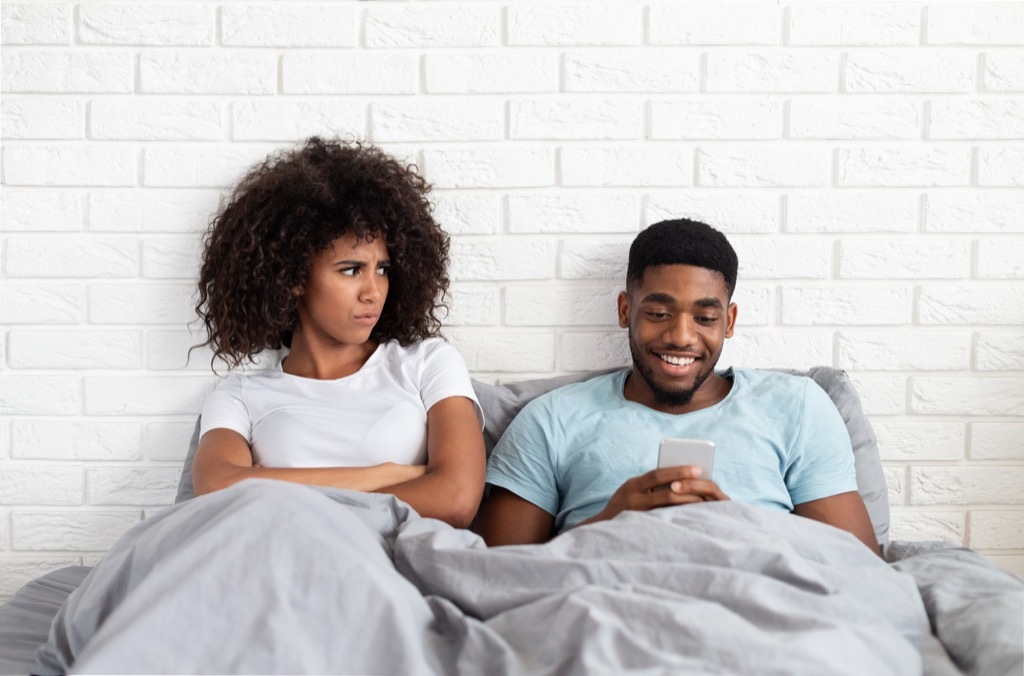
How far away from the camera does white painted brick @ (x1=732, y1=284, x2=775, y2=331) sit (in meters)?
2.28

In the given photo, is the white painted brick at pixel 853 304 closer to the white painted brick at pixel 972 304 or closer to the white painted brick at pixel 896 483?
the white painted brick at pixel 972 304

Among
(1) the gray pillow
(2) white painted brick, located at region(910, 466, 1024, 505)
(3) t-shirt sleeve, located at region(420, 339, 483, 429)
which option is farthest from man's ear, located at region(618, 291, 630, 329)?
(2) white painted brick, located at region(910, 466, 1024, 505)

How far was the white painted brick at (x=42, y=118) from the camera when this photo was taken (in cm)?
225

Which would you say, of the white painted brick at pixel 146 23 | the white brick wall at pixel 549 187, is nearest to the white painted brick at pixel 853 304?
the white brick wall at pixel 549 187

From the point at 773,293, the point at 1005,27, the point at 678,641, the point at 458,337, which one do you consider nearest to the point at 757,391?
the point at 773,293

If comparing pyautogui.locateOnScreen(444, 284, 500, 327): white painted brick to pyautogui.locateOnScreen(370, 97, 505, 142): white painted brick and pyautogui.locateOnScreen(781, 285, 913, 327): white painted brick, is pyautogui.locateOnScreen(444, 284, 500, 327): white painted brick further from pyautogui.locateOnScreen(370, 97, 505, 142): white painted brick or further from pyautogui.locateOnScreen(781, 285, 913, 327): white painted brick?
pyautogui.locateOnScreen(781, 285, 913, 327): white painted brick

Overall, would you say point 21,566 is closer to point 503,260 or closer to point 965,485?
point 503,260

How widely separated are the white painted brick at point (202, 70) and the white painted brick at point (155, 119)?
0.12 feet

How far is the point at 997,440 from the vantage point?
2.30 metres

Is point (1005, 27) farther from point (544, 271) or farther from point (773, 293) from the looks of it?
point (544, 271)

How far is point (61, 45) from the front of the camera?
223 centimetres

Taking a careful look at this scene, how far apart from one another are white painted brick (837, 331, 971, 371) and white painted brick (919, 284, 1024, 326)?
0.04 meters

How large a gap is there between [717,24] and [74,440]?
6.15 ft

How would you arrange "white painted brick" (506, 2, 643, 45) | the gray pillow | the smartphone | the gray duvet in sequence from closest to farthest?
the gray duvet < the smartphone < the gray pillow < "white painted brick" (506, 2, 643, 45)
